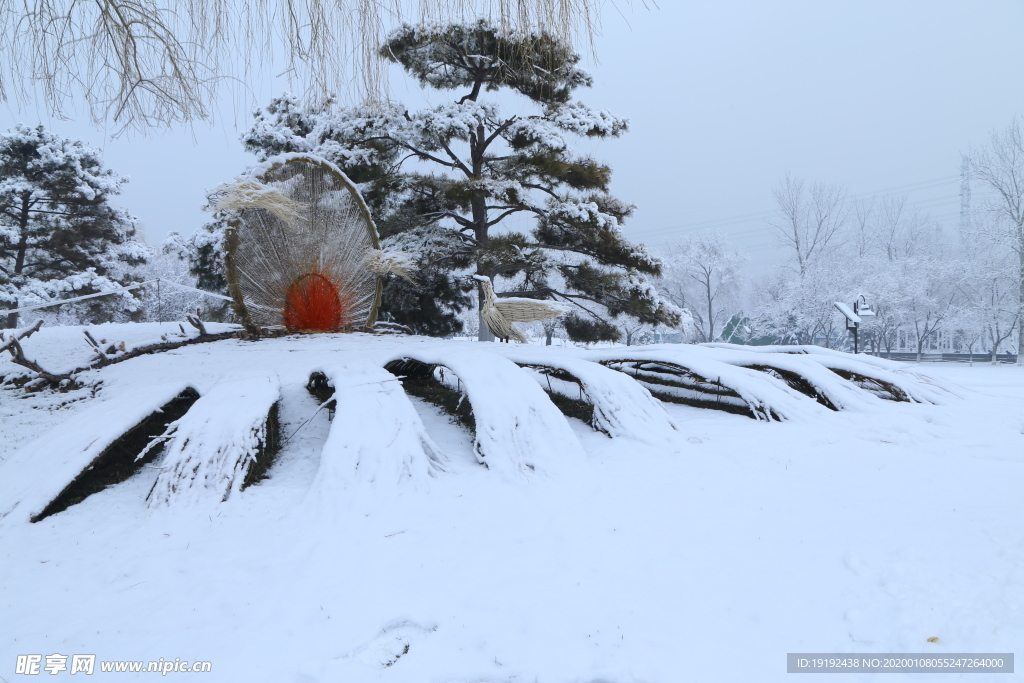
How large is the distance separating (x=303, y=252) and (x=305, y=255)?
0.04 m

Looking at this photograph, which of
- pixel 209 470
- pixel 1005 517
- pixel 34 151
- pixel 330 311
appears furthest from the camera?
pixel 34 151

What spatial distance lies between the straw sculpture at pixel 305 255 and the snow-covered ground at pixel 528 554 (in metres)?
2.25

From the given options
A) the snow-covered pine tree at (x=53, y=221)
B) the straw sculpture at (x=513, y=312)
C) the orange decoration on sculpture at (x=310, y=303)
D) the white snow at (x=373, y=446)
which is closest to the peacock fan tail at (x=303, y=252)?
the orange decoration on sculpture at (x=310, y=303)

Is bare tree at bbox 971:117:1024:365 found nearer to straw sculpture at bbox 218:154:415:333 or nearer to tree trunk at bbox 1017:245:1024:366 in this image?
tree trunk at bbox 1017:245:1024:366

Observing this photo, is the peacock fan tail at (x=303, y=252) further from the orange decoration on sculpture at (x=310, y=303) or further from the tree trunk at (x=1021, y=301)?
the tree trunk at (x=1021, y=301)

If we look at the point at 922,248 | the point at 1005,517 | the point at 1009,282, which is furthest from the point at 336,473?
the point at 922,248

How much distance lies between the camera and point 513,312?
188 inches

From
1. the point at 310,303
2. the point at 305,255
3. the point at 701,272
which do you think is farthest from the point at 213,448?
the point at 701,272

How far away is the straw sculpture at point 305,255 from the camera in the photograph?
514 cm

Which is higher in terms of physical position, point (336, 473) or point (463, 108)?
point (463, 108)

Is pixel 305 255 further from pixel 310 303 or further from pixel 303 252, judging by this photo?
pixel 310 303

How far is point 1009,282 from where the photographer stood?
17312mm

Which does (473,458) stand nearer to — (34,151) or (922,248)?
(34,151)

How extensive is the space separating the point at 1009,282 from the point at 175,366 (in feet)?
74.6
